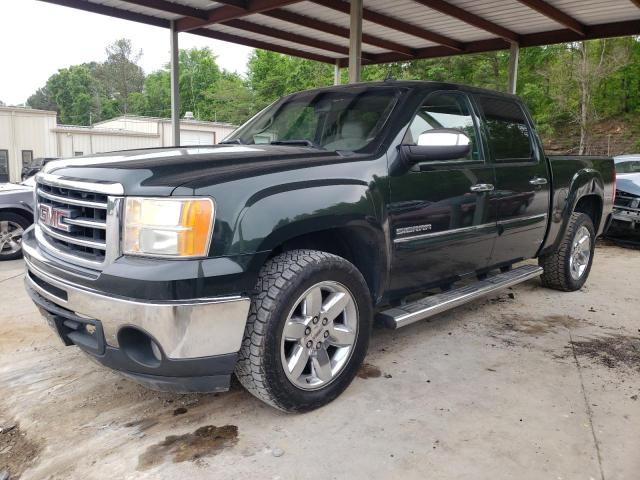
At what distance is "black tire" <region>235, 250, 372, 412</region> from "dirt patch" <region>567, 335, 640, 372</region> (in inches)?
82.4

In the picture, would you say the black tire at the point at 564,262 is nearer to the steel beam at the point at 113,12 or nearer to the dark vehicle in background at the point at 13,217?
the dark vehicle in background at the point at 13,217

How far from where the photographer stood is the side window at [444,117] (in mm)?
3395

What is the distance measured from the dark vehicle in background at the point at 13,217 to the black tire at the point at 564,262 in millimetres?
6402

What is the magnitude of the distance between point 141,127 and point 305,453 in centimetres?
3660

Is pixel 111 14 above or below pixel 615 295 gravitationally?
above

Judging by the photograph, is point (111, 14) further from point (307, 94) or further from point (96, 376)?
point (96, 376)

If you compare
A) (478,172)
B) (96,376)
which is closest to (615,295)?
(478,172)

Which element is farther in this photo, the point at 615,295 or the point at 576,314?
the point at 615,295

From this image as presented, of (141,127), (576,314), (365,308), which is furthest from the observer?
(141,127)

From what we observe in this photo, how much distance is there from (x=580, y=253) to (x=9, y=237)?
701 cm

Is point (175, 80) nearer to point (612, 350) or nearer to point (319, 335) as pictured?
point (319, 335)

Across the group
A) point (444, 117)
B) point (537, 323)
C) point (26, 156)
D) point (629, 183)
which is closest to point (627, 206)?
point (629, 183)

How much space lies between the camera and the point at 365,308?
2980mm

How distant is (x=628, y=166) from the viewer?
9.53 m
